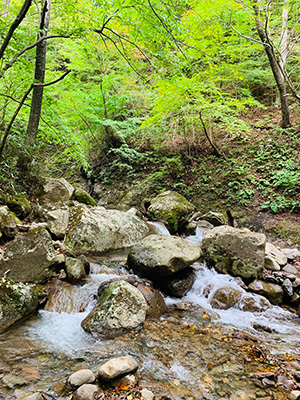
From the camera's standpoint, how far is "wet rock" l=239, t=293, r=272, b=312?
4.03 meters

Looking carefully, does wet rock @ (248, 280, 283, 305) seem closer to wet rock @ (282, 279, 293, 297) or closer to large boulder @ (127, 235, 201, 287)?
wet rock @ (282, 279, 293, 297)

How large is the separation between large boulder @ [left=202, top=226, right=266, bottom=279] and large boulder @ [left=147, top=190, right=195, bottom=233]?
224 cm

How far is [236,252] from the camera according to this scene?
4.98 m

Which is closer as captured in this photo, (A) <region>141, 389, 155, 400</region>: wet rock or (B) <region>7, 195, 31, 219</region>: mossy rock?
(A) <region>141, 389, 155, 400</region>: wet rock

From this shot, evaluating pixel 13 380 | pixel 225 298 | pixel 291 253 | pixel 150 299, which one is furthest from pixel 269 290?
pixel 13 380

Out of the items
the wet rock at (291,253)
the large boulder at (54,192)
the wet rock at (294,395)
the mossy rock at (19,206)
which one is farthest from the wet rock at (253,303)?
the large boulder at (54,192)

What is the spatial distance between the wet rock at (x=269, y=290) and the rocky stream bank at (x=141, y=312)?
0.9 inches

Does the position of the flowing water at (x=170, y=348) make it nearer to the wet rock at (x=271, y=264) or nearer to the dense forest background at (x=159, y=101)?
the wet rock at (x=271, y=264)

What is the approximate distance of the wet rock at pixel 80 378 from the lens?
6.81 ft

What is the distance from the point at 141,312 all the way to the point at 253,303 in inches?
87.2

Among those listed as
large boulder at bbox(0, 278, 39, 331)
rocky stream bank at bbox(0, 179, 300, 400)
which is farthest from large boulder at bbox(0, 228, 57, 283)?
large boulder at bbox(0, 278, 39, 331)

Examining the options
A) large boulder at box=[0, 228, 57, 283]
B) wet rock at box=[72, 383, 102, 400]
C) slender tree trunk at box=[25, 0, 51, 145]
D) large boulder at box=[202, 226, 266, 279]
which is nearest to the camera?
wet rock at box=[72, 383, 102, 400]

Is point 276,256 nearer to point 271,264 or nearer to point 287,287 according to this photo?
point 271,264

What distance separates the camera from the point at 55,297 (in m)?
3.58
